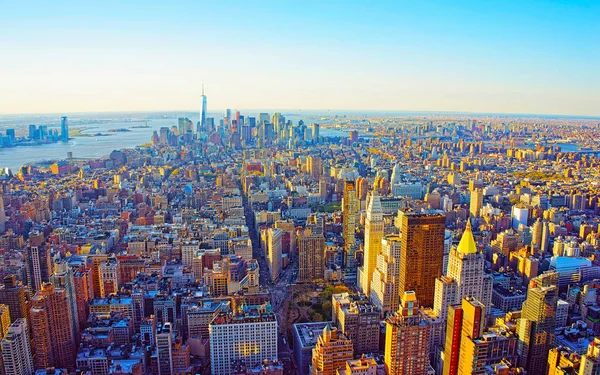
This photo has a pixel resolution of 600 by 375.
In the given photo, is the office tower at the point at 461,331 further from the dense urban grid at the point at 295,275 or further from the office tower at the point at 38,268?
the office tower at the point at 38,268

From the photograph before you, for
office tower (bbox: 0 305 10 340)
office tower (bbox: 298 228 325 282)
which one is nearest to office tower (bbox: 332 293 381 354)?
office tower (bbox: 298 228 325 282)

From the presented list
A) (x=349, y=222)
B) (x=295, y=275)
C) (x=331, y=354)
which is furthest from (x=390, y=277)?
(x=349, y=222)

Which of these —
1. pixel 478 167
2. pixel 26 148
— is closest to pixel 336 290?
pixel 478 167

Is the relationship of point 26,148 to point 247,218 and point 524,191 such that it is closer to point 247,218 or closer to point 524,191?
point 247,218

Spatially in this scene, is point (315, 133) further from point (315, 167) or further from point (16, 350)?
point (16, 350)

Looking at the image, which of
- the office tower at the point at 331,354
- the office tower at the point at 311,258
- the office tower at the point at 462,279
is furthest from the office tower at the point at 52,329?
the office tower at the point at 462,279

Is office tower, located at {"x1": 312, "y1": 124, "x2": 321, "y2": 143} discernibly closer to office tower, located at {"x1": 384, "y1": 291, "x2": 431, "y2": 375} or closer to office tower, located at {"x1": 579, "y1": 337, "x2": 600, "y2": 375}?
office tower, located at {"x1": 384, "y1": 291, "x2": 431, "y2": 375}

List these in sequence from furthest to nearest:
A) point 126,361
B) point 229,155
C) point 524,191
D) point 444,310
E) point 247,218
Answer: point 229,155 → point 524,191 → point 247,218 → point 444,310 → point 126,361
